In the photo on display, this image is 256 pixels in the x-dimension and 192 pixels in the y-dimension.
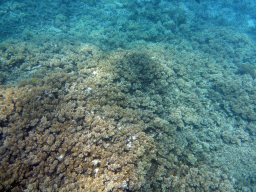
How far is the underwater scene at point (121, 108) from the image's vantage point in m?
3.26

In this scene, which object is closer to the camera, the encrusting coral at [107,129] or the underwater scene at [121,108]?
the encrusting coral at [107,129]

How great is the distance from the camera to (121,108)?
14.8ft

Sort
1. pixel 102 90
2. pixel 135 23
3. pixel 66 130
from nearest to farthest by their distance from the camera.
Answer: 1. pixel 66 130
2. pixel 102 90
3. pixel 135 23

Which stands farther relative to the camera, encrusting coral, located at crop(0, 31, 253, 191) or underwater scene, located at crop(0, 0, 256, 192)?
underwater scene, located at crop(0, 0, 256, 192)

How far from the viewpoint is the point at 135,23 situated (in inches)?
417

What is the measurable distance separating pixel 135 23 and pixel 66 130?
395 inches

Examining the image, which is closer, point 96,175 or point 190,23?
point 96,175

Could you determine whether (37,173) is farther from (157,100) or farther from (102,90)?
(157,100)

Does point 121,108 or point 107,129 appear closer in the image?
point 107,129

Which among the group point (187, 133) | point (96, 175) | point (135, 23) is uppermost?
point (135, 23)

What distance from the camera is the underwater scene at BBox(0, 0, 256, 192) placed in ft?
10.7

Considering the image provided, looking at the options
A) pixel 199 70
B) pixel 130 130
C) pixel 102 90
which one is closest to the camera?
pixel 130 130

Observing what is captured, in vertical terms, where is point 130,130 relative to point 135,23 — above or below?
below

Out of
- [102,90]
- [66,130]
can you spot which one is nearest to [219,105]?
[102,90]
